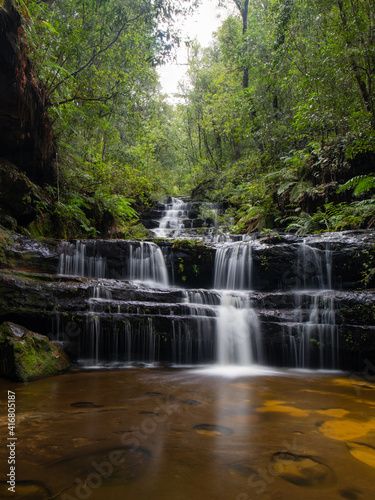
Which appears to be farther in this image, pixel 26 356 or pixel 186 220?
pixel 186 220

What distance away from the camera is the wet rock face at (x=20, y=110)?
5.18 meters

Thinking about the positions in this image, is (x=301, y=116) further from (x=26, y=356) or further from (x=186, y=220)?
(x=26, y=356)

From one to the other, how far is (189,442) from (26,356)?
9.24ft

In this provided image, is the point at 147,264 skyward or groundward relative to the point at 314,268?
skyward

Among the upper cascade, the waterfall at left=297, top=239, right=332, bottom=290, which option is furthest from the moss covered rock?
the upper cascade

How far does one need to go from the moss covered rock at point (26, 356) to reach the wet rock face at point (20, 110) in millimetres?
4449

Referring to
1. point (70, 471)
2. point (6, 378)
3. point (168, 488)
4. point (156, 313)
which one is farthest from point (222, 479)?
point (156, 313)

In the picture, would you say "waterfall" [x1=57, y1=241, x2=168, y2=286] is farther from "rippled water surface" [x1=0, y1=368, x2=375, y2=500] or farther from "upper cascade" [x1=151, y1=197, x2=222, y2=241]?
"rippled water surface" [x1=0, y1=368, x2=375, y2=500]

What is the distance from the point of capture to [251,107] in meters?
14.0

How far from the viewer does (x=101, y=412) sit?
2689 mm

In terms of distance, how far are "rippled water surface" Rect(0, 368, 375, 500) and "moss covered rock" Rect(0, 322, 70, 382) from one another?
0.18m

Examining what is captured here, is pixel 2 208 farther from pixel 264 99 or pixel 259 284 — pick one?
pixel 264 99

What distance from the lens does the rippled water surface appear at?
1.54 meters

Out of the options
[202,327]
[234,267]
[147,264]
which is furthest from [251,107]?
[202,327]
